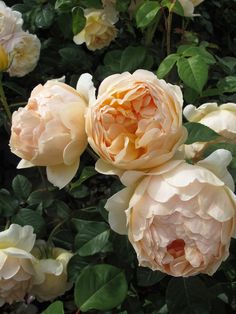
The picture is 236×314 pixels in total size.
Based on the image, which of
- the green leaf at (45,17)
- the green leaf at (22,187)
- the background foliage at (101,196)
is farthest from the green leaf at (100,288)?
the green leaf at (45,17)

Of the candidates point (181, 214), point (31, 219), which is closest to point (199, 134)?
point (181, 214)

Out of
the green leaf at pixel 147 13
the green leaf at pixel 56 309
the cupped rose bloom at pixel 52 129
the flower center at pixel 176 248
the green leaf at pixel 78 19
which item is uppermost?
the cupped rose bloom at pixel 52 129

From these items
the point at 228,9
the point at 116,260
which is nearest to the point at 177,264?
the point at 116,260

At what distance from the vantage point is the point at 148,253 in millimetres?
827

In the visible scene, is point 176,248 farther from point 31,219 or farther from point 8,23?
point 8,23

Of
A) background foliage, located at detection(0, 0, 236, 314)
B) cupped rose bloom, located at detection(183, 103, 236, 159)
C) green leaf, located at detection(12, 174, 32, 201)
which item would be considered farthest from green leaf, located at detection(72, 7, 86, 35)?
cupped rose bloom, located at detection(183, 103, 236, 159)

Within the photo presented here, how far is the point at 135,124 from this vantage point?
0.82 metres

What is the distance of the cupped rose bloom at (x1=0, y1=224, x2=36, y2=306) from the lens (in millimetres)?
1026

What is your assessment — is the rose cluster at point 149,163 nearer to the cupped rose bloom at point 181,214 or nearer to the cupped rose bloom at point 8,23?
the cupped rose bloom at point 181,214

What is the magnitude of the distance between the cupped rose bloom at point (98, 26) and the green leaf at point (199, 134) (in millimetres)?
632

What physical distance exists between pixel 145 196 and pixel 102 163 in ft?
0.31

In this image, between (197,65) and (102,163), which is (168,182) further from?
(197,65)

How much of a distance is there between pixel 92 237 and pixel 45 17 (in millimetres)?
712

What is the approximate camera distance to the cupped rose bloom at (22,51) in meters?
1.50
